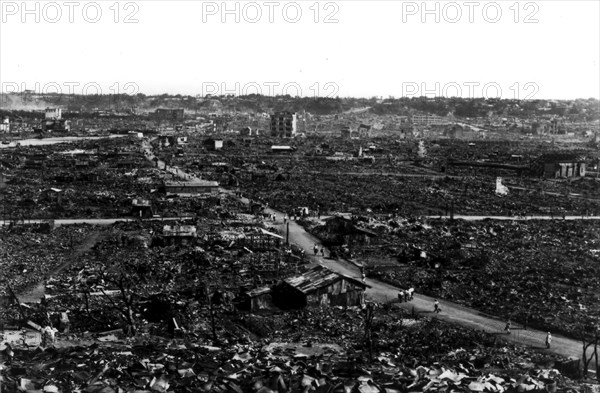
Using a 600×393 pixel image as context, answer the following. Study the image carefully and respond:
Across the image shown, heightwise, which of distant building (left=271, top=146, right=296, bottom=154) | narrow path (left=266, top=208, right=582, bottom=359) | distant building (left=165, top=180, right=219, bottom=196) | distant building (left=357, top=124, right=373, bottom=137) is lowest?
narrow path (left=266, top=208, right=582, bottom=359)

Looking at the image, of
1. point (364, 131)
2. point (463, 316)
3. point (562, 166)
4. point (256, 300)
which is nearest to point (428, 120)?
point (364, 131)

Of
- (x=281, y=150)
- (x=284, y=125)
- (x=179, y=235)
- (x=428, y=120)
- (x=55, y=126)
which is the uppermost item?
(x=428, y=120)

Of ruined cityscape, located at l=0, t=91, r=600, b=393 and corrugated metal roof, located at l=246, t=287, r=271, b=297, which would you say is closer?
ruined cityscape, located at l=0, t=91, r=600, b=393

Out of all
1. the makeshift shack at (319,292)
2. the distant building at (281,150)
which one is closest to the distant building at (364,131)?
the distant building at (281,150)

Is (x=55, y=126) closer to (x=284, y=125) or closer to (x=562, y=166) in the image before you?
(x=284, y=125)

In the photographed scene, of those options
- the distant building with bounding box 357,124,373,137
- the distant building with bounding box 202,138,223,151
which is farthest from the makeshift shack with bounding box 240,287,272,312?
the distant building with bounding box 357,124,373,137

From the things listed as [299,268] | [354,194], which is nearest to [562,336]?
[299,268]

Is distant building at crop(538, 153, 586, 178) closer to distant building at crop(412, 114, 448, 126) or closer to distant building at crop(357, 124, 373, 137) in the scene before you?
distant building at crop(357, 124, 373, 137)

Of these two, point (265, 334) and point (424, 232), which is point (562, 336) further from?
point (424, 232)
